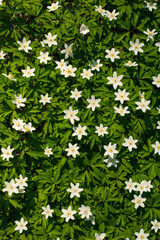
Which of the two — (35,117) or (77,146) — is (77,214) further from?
(35,117)

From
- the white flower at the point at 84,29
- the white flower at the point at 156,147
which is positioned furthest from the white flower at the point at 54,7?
the white flower at the point at 156,147

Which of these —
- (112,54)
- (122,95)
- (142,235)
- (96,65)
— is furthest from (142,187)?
(112,54)

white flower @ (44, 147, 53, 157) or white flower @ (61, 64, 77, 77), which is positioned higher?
white flower @ (61, 64, 77, 77)

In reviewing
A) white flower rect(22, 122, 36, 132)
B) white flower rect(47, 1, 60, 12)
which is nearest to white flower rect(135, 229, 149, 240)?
white flower rect(22, 122, 36, 132)

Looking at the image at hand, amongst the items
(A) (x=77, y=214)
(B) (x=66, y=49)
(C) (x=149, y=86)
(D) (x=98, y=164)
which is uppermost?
(B) (x=66, y=49)

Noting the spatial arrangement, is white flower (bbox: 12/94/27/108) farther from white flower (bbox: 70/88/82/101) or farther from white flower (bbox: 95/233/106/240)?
white flower (bbox: 95/233/106/240)

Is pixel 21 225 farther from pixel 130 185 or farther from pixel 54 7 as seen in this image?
pixel 54 7

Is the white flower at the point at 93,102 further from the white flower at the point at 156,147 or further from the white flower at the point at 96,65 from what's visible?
the white flower at the point at 156,147

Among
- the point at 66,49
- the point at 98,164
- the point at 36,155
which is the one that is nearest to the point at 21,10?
the point at 66,49
